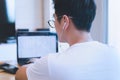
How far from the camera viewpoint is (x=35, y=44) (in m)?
2.08

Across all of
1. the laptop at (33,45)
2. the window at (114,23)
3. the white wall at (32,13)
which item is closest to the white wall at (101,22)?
the window at (114,23)

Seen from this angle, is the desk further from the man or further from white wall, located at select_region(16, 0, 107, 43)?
white wall, located at select_region(16, 0, 107, 43)

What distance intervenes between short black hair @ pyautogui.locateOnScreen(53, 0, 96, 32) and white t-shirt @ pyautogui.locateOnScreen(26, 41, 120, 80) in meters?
0.10

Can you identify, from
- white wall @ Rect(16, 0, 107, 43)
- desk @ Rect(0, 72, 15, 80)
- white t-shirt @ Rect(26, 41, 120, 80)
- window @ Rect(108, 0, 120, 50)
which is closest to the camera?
white t-shirt @ Rect(26, 41, 120, 80)

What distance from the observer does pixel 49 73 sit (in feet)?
3.13

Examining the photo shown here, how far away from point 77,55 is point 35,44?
1167 millimetres

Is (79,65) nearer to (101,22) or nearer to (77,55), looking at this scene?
(77,55)

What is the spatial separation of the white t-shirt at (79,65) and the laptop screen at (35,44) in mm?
1041

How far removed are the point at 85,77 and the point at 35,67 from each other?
234 millimetres

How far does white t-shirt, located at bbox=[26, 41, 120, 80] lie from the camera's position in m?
0.93

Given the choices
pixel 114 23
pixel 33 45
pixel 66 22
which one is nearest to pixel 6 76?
pixel 33 45

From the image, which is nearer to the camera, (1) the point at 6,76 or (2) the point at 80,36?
(2) the point at 80,36

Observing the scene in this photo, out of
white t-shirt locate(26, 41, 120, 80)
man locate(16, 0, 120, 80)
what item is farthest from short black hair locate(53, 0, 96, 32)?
white t-shirt locate(26, 41, 120, 80)

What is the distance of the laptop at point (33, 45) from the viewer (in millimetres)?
2062
